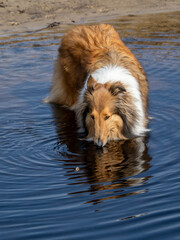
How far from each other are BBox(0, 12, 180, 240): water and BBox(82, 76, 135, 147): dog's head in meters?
0.19

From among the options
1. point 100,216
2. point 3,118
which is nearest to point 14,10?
point 3,118

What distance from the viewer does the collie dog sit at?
595 centimetres

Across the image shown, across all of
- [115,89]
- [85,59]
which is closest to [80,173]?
[115,89]

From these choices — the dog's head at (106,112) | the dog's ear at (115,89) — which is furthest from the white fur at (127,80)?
the dog's ear at (115,89)

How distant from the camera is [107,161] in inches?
223

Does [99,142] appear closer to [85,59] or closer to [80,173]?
[80,173]

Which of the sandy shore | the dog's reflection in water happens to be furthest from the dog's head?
the sandy shore

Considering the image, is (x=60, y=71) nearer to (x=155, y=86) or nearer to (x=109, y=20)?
(x=155, y=86)

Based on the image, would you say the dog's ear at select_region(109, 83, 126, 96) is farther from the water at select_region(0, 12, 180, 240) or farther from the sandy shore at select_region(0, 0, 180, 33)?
the sandy shore at select_region(0, 0, 180, 33)

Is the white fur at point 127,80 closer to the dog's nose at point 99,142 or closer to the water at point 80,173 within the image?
the water at point 80,173

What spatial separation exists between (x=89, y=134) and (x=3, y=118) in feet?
5.39

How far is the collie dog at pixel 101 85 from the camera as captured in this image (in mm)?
5953

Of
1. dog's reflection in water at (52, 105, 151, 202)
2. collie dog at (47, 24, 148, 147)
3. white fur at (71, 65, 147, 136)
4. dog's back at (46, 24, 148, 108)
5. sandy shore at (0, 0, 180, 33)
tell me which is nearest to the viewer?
dog's reflection in water at (52, 105, 151, 202)

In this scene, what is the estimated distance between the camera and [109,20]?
14.6 meters
